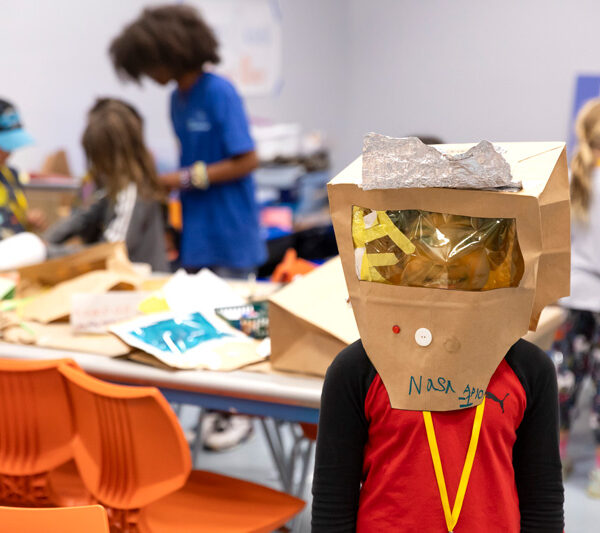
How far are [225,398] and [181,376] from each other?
103mm

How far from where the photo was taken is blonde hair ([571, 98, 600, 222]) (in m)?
2.27

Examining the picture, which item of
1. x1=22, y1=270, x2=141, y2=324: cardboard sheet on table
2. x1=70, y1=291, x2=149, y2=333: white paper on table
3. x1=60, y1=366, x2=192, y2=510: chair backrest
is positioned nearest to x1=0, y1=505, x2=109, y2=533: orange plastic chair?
x1=60, y1=366, x2=192, y2=510: chair backrest

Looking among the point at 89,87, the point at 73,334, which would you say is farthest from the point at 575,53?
the point at 73,334

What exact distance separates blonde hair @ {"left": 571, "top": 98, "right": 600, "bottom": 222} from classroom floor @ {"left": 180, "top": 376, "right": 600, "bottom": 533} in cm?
94

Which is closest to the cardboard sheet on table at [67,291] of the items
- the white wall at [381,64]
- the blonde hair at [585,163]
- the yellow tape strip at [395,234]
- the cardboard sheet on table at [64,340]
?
the cardboard sheet on table at [64,340]

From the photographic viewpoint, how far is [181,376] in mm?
1501

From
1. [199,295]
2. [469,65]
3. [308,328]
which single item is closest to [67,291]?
[199,295]

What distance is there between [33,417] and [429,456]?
87 cm

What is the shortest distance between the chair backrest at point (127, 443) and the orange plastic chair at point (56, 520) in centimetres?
22

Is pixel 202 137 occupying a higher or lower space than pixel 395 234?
lower

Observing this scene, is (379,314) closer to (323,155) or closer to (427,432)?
(427,432)

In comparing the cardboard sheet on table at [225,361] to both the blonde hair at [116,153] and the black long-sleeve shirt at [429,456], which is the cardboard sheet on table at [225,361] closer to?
the black long-sleeve shirt at [429,456]

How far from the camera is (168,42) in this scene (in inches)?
102

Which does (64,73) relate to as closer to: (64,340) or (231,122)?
(231,122)
